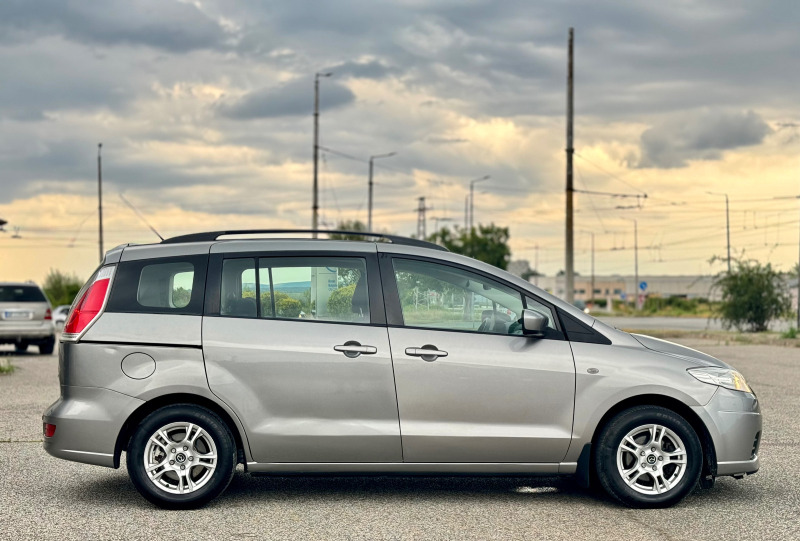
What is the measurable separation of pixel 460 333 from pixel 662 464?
1.62 meters

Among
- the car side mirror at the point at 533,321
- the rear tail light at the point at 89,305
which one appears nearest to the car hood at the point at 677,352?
the car side mirror at the point at 533,321

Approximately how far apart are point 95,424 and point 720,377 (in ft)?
14.0

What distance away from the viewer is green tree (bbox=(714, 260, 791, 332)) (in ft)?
117

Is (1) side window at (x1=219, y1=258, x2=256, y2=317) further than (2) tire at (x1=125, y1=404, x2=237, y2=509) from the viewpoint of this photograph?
Yes

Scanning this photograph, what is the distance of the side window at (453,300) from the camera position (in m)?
7.32

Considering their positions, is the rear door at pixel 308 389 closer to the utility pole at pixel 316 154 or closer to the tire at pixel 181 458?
the tire at pixel 181 458

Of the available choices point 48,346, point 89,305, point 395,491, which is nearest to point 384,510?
point 395,491

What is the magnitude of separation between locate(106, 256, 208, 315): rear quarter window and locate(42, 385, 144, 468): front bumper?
0.60 metres

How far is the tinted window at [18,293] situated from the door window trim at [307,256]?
750 inches

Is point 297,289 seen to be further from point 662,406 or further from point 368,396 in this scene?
point 662,406

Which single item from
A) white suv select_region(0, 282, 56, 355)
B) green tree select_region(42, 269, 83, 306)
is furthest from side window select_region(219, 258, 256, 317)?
green tree select_region(42, 269, 83, 306)

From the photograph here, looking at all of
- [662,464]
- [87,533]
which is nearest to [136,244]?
[87,533]

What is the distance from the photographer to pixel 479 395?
7164mm

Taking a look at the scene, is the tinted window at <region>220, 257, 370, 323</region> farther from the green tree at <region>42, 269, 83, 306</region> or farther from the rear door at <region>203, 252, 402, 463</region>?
the green tree at <region>42, 269, 83, 306</region>
